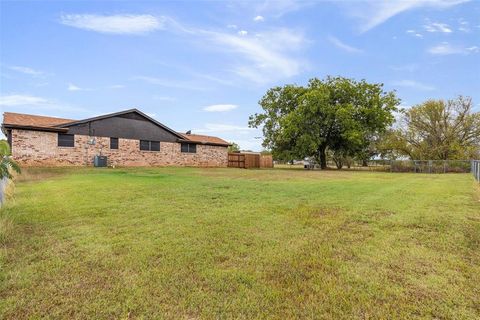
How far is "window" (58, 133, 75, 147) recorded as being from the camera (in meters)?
19.8

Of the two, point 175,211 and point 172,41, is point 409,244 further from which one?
point 172,41

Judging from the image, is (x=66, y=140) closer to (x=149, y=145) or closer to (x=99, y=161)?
(x=99, y=161)

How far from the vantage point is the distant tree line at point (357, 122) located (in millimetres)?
27469

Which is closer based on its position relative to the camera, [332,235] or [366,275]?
[366,275]

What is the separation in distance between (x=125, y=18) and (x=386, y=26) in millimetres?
12536

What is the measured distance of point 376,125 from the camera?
2841 cm

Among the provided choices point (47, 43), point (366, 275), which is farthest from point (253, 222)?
point (47, 43)

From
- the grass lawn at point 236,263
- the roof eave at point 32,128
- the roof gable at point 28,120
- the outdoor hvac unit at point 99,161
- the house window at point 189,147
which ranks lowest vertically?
the grass lawn at point 236,263

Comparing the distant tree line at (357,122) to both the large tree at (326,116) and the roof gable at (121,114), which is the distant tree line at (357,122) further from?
the roof gable at (121,114)

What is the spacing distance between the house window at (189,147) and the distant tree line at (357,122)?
29.6ft

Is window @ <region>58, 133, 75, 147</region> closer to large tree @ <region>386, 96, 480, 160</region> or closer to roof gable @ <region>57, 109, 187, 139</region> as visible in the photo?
roof gable @ <region>57, 109, 187, 139</region>

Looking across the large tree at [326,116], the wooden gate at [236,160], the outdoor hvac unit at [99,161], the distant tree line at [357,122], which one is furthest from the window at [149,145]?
the distant tree line at [357,122]

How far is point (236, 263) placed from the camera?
2.93m

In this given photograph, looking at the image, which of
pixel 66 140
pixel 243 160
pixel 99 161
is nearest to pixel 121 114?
pixel 99 161
